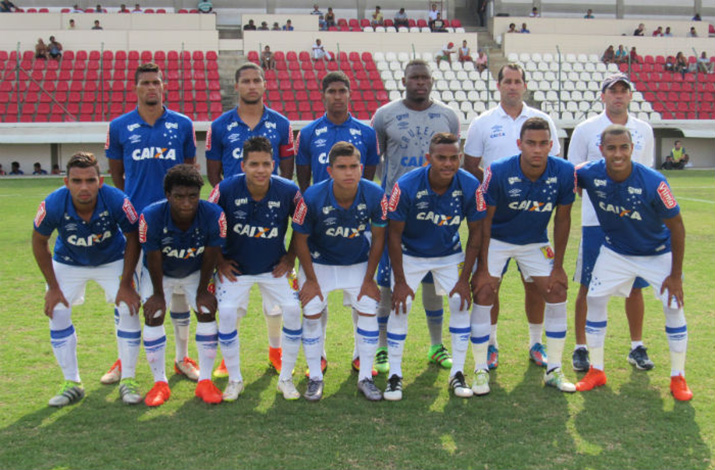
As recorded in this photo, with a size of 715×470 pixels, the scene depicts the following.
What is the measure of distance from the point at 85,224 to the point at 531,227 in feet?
10.2

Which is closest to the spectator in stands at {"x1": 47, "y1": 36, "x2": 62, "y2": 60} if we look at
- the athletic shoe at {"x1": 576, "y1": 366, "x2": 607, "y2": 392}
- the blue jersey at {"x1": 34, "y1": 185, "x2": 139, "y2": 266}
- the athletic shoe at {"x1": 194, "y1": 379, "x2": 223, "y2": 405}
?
the blue jersey at {"x1": 34, "y1": 185, "x2": 139, "y2": 266}

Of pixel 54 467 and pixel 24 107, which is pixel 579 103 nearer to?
pixel 24 107

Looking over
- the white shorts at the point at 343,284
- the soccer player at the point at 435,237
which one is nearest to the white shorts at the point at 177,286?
the white shorts at the point at 343,284

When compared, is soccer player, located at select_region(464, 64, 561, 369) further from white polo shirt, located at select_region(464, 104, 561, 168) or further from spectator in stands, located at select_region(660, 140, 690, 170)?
spectator in stands, located at select_region(660, 140, 690, 170)

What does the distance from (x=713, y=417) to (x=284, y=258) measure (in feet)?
9.77

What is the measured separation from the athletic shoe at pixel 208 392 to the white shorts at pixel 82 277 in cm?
86

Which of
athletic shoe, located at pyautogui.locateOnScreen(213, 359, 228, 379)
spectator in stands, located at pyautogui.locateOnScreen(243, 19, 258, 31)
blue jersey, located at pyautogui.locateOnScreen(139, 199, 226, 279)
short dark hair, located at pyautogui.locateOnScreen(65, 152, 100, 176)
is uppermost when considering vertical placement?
spectator in stands, located at pyautogui.locateOnScreen(243, 19, 258, 31)

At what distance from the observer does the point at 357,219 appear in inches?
183

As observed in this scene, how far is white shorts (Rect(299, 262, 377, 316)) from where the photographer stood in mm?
4664

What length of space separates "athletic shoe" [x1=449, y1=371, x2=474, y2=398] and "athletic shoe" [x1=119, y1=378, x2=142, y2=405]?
2.15 metres

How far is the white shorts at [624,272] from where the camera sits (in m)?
4.62

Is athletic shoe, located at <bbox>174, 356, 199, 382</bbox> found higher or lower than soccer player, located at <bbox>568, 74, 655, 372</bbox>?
lower

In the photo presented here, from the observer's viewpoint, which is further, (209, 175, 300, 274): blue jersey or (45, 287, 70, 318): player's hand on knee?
→ (209, 175, 300, 274): blue jersey

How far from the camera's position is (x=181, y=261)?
4.58 meters
